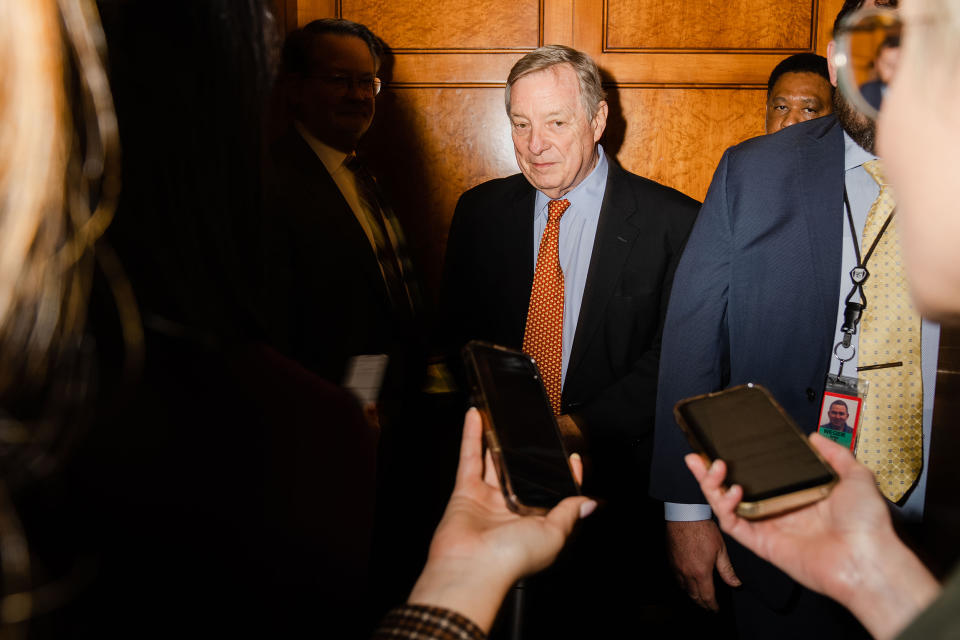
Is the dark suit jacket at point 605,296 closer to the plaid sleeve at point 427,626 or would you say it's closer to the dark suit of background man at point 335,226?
the dark suit of background man at point 335,226

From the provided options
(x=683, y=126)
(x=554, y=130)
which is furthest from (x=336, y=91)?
(x=683, y=126)

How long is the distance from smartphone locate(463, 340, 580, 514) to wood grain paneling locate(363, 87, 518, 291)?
199 centimetres

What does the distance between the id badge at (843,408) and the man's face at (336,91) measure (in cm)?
191

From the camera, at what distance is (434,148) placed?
3.13 m

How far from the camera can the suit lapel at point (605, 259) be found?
220 cm

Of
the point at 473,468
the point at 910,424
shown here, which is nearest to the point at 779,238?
the point at 910,424

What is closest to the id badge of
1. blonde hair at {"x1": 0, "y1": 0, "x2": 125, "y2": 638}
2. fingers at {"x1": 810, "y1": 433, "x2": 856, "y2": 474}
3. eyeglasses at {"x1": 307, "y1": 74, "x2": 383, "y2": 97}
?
fingers at {"x1": 810, "y1": 433, "x2": 856, "y2": 474}

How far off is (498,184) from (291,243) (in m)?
0.94

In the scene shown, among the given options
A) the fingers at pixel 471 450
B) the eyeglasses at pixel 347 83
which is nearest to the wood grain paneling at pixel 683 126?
the eyeglasses at pixel 347 83

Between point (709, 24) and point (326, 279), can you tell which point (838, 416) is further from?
point (709, 24)

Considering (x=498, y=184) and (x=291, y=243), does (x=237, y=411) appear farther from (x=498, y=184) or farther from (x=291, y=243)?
(x=498, y=184)

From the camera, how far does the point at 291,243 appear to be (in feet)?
6.69

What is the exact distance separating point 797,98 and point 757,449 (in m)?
2.23

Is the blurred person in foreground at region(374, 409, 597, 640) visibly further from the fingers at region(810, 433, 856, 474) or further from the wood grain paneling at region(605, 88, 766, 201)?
the wood grain paneling at region(605, 88, 766, 201)
